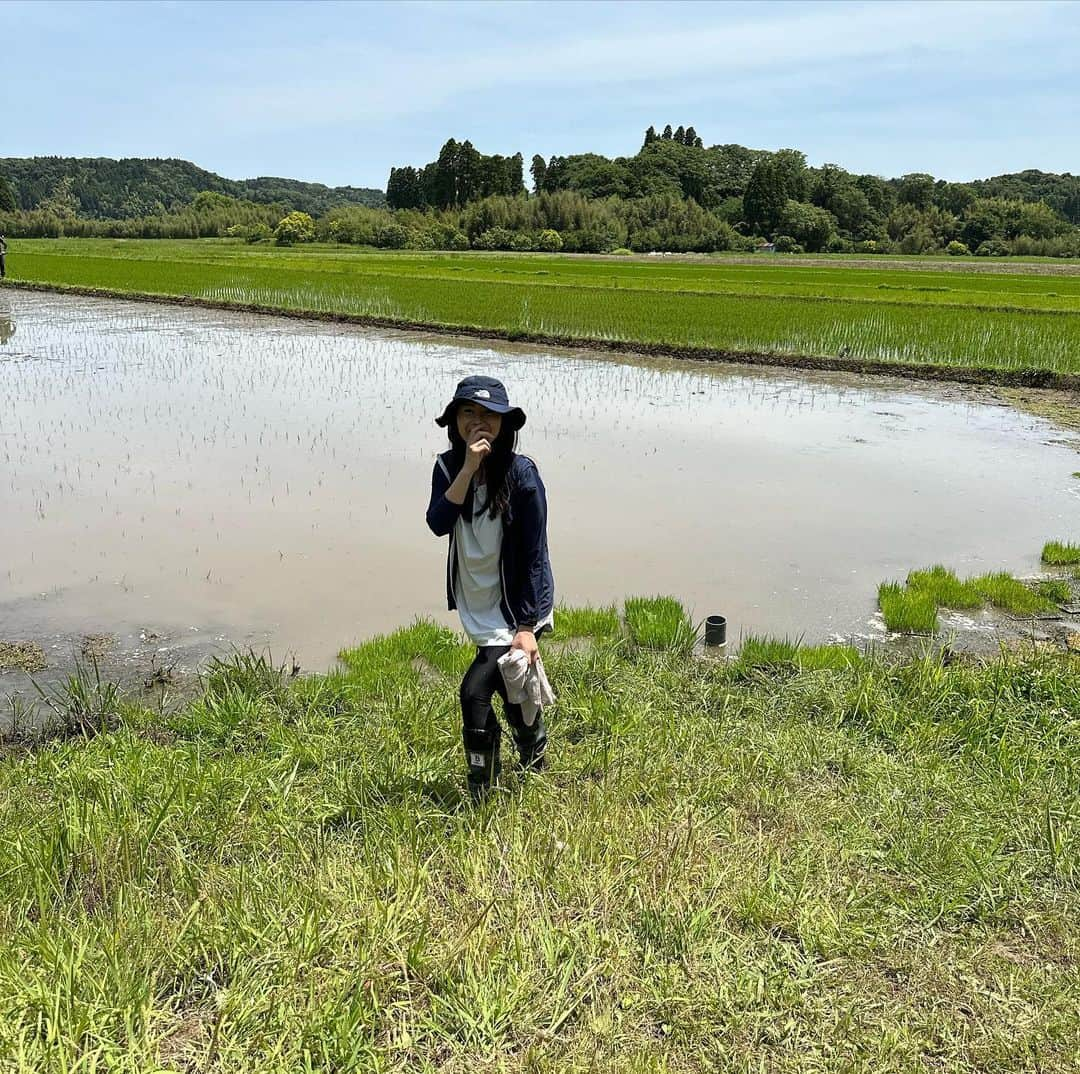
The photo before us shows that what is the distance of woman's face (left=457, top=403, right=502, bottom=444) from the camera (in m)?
2.37

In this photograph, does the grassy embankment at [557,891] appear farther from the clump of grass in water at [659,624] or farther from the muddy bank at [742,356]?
the muddy bank at [742,356]

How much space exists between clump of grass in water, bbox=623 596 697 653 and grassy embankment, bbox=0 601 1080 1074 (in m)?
0.67

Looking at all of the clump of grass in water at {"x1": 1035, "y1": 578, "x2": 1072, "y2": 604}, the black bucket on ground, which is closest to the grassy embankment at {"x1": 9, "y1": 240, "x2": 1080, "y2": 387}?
the clump of grass in water at {"x1": 1035, "y1": 578, "x2": 1072, "y2": 604}

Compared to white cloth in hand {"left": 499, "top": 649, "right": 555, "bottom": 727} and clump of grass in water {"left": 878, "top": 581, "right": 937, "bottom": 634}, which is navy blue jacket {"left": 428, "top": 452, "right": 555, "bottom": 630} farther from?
clump of grass in water {"left": 878, "top": 581, "right": 937, "bottom": 634}

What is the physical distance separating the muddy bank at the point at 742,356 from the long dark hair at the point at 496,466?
11273 millimetres

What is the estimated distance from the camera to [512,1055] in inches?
70.6

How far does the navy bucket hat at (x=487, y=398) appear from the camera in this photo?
232 cm

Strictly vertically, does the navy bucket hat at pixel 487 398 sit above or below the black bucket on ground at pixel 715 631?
above

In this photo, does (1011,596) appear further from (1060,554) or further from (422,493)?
(422,493)

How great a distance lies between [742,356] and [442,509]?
11665 mm

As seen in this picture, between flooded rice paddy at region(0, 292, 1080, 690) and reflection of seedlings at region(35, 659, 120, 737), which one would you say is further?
flooded rice paddy at region(0, 292, 1080, 690)

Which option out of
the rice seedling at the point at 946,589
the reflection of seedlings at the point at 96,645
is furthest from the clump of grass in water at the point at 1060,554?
the reflection of seedlings at the point at 96,645

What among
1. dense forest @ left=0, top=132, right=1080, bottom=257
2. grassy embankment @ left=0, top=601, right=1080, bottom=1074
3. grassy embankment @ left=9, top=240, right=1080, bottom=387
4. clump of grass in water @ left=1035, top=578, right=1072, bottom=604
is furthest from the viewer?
dense forest @ left=0, top=132, right=1080, bottom=257

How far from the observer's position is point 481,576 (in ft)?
8.56
